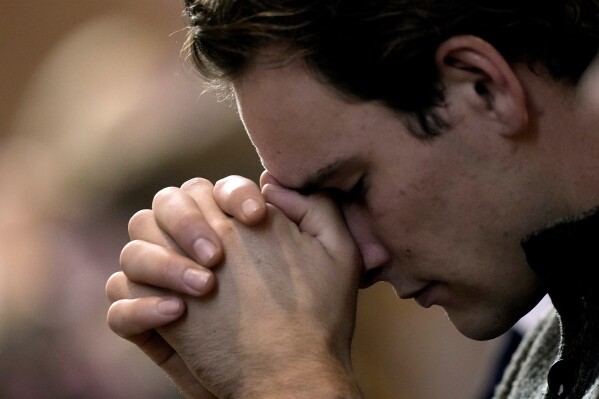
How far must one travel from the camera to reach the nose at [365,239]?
1.32 metres

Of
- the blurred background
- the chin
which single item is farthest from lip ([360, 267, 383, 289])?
the blurred background

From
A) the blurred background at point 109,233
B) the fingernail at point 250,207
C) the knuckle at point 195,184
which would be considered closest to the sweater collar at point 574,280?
the fingernail at point 250,207

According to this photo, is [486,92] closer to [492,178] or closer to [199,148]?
[492,178]

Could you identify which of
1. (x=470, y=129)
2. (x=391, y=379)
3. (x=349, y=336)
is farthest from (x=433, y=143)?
(x=391, y=379)

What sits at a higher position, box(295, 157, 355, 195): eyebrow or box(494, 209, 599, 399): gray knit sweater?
box(295, 157, 355, 195): eyebrow

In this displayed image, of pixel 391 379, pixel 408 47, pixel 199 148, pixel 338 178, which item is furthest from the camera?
pixel 391 379

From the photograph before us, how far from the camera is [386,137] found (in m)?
1.18

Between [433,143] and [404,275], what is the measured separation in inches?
8.6

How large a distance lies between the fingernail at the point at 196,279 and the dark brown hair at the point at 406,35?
0.91 ft

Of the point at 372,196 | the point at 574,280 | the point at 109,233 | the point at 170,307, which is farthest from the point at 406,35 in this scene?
the point at 109,233

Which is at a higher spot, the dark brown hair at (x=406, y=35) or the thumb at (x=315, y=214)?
the dark brown hair at (x=406, y=35)

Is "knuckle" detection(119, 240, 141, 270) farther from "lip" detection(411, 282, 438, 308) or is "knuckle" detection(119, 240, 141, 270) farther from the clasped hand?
"lip" detection(411, 282, 438, 308)

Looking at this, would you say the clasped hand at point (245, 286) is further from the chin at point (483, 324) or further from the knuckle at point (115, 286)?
the chin at point (483, 324)

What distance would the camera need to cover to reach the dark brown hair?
1.12 metres
